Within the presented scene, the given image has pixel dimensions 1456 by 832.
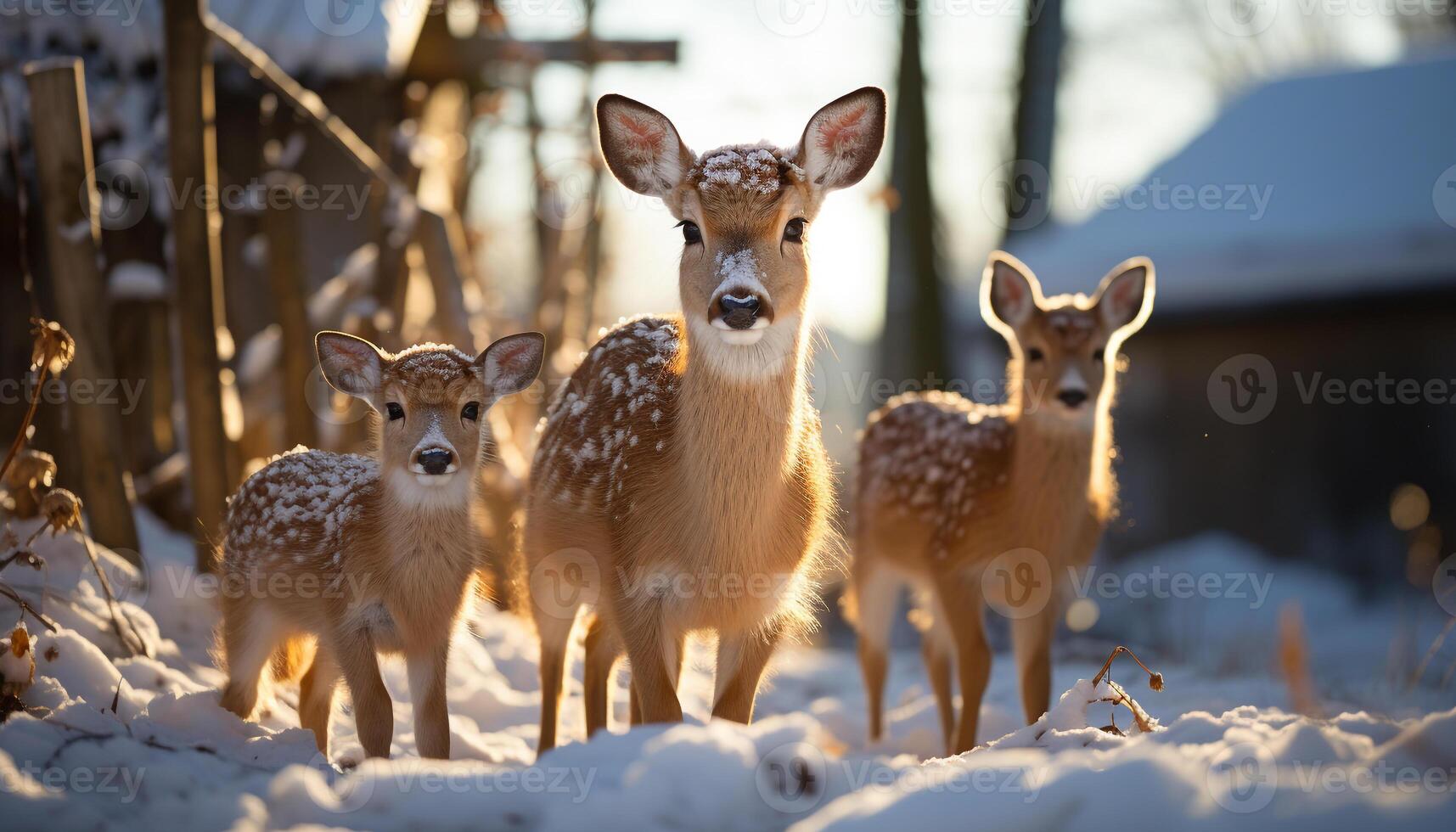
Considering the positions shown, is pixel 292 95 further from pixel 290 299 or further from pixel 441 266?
pixel 441 266

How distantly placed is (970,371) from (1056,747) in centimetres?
975

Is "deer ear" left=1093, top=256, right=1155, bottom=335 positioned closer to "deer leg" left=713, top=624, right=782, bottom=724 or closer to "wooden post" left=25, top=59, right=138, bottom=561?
"deer leg" left=713, top=624, right=782, bottom=724

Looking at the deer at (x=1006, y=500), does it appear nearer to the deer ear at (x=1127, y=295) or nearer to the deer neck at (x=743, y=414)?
the deer ear at (x=1127, y=295)

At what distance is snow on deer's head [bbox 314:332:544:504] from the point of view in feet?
14.7

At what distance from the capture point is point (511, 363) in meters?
4.78

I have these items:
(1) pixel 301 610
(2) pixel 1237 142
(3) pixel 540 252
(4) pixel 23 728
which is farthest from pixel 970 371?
(4) pixel 23 728

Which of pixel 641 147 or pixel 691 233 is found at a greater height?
pixel 641 147

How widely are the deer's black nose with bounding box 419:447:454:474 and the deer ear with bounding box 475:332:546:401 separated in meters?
0.51

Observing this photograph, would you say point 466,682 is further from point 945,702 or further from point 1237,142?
point 1237,142

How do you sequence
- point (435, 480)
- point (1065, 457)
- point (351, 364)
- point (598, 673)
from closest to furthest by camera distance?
point (435, 480) < point (351, 364) < point (598, 673) < point (1065, 457)

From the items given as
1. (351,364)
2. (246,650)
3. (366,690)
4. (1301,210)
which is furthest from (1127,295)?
(1301,210)

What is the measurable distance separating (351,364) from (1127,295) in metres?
3.90

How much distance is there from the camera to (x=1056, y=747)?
140 inches

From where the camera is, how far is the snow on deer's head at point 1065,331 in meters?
5.93
